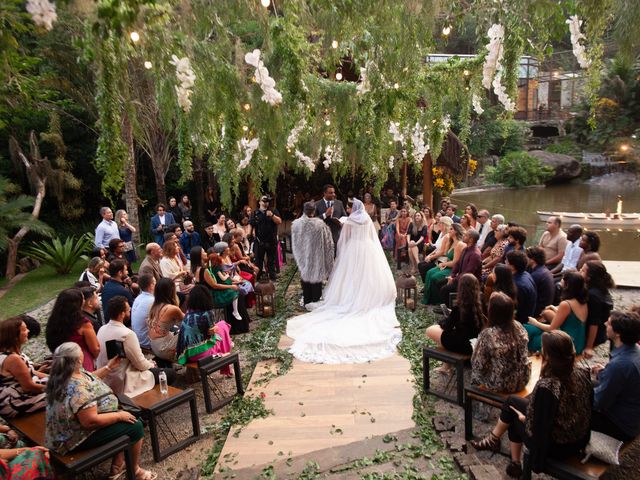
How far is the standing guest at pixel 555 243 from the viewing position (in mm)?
6055

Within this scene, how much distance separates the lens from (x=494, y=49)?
12.3 ft

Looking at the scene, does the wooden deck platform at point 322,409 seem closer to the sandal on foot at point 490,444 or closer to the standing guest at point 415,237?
the sandal on foot at point 490,444

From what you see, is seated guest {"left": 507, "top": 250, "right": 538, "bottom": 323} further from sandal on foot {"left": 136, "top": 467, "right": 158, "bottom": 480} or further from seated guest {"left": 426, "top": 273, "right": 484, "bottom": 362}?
sandal on foot {"left": 136, "top": 467, "right": 158, "bottom": 480}

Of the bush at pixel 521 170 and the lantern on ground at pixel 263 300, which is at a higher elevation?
the bush at pixel 521 170

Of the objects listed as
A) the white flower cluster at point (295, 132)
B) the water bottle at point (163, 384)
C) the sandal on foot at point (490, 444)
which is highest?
the white flower cluster at point (295, 132)

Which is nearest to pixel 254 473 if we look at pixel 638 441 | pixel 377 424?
pixel 377 424

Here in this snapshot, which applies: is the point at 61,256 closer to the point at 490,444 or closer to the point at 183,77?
the point at 183,77

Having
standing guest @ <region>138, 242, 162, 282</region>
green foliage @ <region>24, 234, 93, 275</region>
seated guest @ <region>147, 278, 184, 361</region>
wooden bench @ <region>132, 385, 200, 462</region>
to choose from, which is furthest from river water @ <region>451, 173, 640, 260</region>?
green foliage @ <region>24, 234, 93, 275</region>

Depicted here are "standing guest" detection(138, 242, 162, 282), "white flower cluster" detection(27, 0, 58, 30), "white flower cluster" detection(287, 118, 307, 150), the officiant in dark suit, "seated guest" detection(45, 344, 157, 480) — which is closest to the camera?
"white flower cluster" detection(27, 0, 58, 30)

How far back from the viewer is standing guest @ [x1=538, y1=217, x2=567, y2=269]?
6055 millimetres

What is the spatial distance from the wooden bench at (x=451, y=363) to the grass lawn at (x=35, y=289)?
7.22m

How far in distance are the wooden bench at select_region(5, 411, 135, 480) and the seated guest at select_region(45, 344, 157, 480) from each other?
5cm

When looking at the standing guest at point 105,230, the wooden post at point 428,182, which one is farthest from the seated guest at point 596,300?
the wooden post at point 428,182

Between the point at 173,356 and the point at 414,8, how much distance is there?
4.09 m
